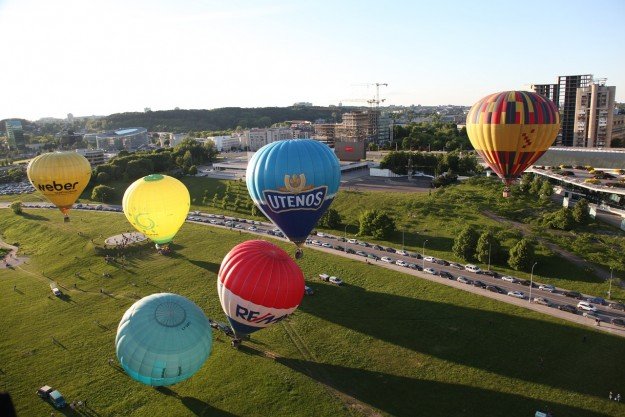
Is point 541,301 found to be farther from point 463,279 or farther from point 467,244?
point 467,244

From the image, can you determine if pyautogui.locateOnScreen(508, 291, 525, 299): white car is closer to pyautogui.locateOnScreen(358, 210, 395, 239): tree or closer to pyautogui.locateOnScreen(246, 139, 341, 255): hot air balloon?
pyautogui.locateOnScreen(246, 139, 341, 255): hot air balloon

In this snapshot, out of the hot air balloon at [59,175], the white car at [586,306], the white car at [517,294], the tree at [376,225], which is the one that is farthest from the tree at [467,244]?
the hot air balloon at [59,175]

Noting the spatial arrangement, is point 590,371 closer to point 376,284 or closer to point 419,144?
point 376,284

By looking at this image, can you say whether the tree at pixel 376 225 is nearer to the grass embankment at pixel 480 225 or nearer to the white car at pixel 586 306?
the grass embankment at pixel 480 225

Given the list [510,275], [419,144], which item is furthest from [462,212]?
[419,144]

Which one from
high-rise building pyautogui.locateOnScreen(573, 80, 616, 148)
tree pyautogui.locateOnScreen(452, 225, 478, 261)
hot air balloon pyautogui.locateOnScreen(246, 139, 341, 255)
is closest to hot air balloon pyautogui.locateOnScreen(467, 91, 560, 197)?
tree pyautogui.locateOnScreen(452, 225, 478, 261)
